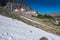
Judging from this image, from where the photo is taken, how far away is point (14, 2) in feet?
120

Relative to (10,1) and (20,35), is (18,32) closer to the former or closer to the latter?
(20,35)

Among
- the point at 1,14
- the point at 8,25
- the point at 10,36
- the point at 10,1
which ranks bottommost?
the point at 10,1

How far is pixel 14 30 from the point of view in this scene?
14.0 meters

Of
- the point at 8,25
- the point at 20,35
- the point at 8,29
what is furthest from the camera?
the point at 8,25

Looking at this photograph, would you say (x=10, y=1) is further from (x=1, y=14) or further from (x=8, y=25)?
(x=8, y=25)

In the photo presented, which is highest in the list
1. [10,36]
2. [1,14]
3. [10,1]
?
[10,36]

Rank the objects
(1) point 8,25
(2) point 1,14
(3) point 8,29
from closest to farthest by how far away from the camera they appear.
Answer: (3) point 8,29, (1) point 8,25, (2) point 1,14

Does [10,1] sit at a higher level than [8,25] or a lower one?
lower

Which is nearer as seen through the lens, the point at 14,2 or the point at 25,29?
the point at 25,29

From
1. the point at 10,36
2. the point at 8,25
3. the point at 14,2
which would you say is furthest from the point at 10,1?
the point at 10,36

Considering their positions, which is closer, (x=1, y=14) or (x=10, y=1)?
(x=1, y=14)

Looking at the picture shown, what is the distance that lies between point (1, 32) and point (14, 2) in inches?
941

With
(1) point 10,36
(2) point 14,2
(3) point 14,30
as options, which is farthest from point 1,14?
(2) point 14,2

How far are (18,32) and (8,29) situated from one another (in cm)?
59
